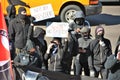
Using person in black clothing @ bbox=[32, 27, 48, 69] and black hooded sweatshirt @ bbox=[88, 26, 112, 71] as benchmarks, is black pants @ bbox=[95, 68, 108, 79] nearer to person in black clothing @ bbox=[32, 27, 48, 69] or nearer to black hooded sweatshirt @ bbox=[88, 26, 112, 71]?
black hooded sweatshirt @ bbox=[88, 26, 112, 71]

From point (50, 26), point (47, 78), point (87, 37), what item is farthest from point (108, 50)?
Answer: point (47, 78)

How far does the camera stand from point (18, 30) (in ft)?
27.6

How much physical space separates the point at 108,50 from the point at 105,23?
335 inches

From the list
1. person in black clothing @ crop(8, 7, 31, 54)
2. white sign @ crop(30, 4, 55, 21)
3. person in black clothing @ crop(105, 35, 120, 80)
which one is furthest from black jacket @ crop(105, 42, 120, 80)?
person in black clothing @ crop(8, 7, 31, 54)

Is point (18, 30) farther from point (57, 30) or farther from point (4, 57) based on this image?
point (4, 57)

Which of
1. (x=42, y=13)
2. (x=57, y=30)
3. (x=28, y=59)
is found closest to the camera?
(x=28, y=59)

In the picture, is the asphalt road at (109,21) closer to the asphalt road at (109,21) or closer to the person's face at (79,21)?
the asphalt road at (109,21)

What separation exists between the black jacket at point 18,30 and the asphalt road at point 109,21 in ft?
14.6

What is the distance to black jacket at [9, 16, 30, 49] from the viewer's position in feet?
27.6

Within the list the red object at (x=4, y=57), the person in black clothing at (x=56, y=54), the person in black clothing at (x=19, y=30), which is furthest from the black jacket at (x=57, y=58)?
the red object at (x=4, y=57)

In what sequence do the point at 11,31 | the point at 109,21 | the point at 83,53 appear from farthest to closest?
1. the point at 109,21
2. the point at 11,31
3. the point at 83,53

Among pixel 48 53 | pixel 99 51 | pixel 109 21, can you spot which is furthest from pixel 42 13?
pixel 109 21

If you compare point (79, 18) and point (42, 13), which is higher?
point (42, 13)

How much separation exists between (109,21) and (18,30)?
8185 mm
